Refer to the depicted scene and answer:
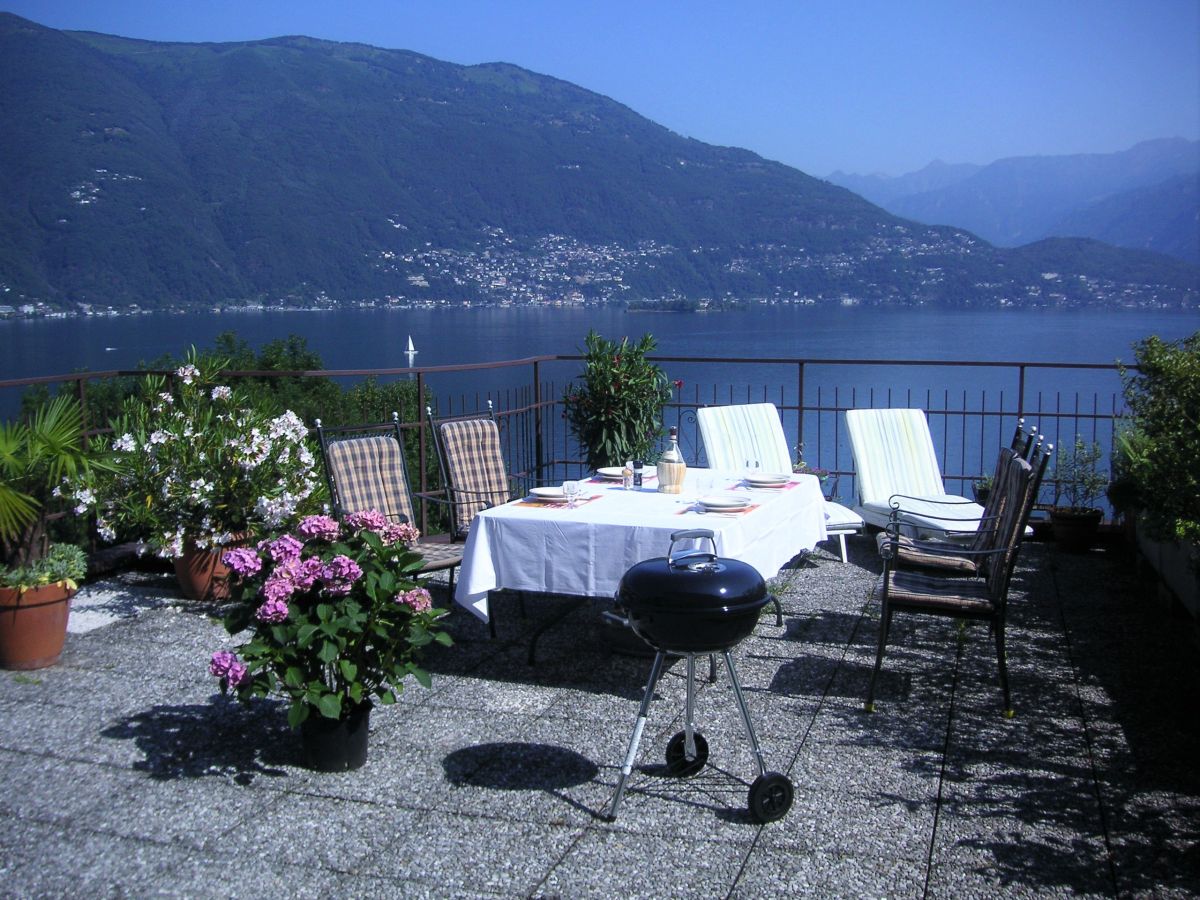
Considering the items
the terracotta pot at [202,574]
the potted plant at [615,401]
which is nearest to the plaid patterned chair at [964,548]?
the potted plant at [615,401]

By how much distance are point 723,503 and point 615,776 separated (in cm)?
Answer: 138

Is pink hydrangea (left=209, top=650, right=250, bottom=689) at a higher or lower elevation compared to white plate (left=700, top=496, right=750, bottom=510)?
lower

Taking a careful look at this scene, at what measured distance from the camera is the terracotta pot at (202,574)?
5.27 metres

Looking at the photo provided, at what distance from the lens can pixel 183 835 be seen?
9.53ft

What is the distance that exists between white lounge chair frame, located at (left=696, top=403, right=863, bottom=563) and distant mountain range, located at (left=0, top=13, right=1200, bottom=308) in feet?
182

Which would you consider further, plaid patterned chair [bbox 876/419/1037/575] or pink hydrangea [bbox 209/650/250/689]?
plaid patterned chair [bbox 876/419/1037/575]

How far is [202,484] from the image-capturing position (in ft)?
17.0

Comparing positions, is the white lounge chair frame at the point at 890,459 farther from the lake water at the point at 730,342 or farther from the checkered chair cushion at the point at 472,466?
the lake water at the point at 730,342

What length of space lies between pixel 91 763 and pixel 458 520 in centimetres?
236

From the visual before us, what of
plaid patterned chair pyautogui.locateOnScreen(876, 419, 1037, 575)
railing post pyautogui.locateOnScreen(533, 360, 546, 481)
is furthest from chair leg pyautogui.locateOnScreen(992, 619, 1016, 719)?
railing post pyautogui.locateOnScreen(533, 360, 546, 481)

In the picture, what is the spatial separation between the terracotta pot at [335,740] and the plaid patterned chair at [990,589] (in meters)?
1.73

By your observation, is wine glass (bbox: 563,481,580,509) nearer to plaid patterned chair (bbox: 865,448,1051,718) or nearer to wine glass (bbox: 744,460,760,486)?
wine glass (bbox: 744,460,760,486)

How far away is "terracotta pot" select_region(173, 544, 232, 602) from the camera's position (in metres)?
5.27

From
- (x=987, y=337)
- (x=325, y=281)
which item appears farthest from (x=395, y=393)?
(x=325, y=281)
